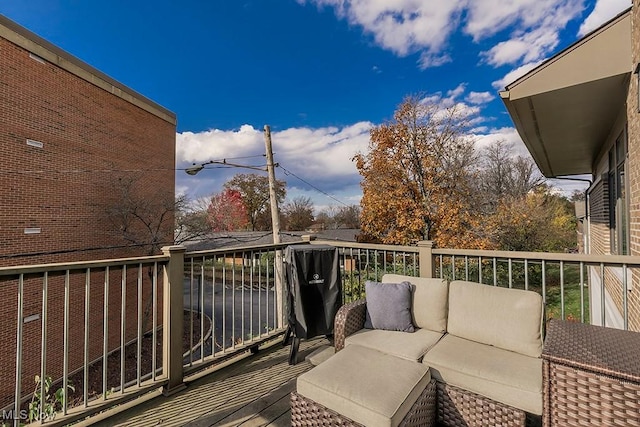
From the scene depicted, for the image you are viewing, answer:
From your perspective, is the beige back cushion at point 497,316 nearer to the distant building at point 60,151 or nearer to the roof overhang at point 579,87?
the roof overhang at point 579,87

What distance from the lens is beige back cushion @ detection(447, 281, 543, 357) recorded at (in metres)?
1.95

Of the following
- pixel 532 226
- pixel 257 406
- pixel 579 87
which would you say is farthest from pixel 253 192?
pixel 257 406

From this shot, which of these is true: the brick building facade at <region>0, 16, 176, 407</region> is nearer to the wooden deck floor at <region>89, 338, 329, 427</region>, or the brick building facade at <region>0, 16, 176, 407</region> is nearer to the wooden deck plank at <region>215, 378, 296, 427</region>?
the wooden deck floor at <region>89, 338, 329, 427</region>

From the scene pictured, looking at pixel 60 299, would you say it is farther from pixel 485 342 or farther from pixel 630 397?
pixel 630 397

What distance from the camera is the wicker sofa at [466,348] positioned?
1.62m

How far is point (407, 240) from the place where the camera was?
10.1 m

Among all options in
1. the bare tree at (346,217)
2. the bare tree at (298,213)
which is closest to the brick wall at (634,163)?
the bare tree at (346,217)

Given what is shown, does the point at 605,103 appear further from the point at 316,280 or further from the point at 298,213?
the point at 298,213

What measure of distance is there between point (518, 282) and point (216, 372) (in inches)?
492

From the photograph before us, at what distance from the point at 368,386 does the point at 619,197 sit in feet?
14.6

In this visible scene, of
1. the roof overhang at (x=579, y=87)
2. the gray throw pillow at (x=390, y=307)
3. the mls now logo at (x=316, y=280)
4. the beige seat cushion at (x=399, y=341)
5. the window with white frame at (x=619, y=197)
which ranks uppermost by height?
the roof overhang at (x=579, y=87)

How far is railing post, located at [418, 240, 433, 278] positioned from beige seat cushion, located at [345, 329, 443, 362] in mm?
742

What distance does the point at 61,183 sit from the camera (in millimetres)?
10797

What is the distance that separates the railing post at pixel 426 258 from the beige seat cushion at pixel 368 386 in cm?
130
